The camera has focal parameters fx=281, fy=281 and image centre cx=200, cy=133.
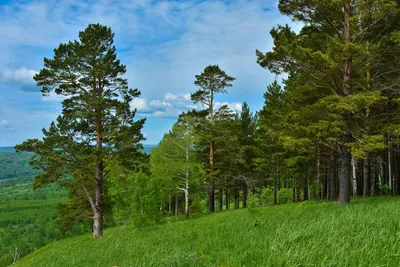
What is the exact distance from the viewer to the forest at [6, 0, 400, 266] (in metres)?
11.5

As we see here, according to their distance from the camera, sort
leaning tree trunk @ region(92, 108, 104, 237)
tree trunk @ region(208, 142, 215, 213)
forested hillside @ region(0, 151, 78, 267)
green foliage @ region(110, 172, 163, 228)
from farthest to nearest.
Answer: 1. forested hillside @ region(0, 151, 78, 267)
2. tree trunk @ region(208, 142, 215, 213)
3. leaning tree trunk @ region(92, 108, 104, 237)
4. green foliage @ region(110, 172, 163, 228)

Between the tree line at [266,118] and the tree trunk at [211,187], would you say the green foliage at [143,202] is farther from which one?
the tree trunk at [211,187]

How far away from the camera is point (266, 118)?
2409cm

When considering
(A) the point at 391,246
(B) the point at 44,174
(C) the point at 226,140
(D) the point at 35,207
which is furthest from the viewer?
(D) the point at 35,207

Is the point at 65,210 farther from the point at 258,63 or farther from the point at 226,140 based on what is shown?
the point at 258,63

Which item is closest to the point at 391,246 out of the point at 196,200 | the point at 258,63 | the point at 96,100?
the point at 258,63

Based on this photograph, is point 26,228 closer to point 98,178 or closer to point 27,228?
point 27,228

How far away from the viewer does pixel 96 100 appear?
17.1 metres

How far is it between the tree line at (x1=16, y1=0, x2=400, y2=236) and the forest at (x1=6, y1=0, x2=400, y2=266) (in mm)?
63

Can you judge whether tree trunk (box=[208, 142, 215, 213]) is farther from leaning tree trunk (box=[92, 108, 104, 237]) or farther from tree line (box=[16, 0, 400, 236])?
leaning tree trunk (box=[92, 108, 104, 237])

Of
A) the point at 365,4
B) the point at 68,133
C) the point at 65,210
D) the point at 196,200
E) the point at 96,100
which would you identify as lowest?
the point at 65,210

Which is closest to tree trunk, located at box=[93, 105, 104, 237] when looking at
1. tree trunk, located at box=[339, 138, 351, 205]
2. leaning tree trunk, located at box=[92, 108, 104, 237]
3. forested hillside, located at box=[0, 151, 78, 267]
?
leaning tree trunk, located at box=[92, 108, 104, 237]

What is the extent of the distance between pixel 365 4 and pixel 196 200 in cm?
2063

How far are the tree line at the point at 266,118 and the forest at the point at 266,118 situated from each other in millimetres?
63
